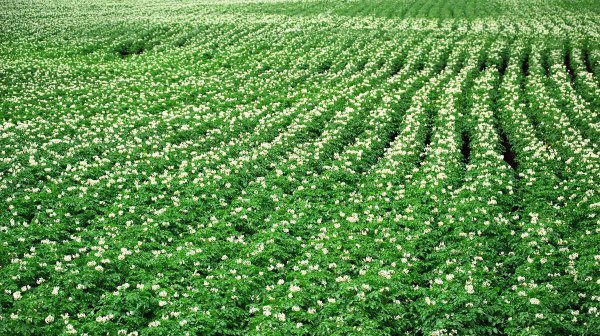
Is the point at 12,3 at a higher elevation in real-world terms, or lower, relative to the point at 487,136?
higher

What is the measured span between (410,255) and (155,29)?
40.6 m

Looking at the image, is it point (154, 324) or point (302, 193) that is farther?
point (302, 193)

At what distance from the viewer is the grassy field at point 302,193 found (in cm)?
1014

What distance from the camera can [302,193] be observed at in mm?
15727

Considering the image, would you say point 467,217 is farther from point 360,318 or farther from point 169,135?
point 169,135

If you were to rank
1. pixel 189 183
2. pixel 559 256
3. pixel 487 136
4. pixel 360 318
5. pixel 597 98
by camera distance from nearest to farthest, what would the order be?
1. pixel 360 318
2. pixel 559 256
3. pixel 189 183
4. pixel 487 136
5. pixel 597 98

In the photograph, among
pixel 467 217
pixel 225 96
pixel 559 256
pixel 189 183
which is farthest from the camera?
pixel 225 96

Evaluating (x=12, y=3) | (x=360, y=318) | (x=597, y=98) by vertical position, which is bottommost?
(x=360, y=318)

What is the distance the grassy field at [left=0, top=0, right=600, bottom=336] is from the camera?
10.1 metres

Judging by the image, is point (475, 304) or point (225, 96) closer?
point (475, 304)

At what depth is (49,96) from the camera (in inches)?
999

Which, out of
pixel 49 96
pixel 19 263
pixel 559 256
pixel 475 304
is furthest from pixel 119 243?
pixel 49 96

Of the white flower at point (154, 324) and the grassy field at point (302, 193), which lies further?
the grassy field at point (302, 193)

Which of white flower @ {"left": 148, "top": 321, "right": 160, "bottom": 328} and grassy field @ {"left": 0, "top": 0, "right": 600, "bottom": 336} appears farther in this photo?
grassy field @ {"left": 0, "top": 0, "right": 600, "bottom": 336}
